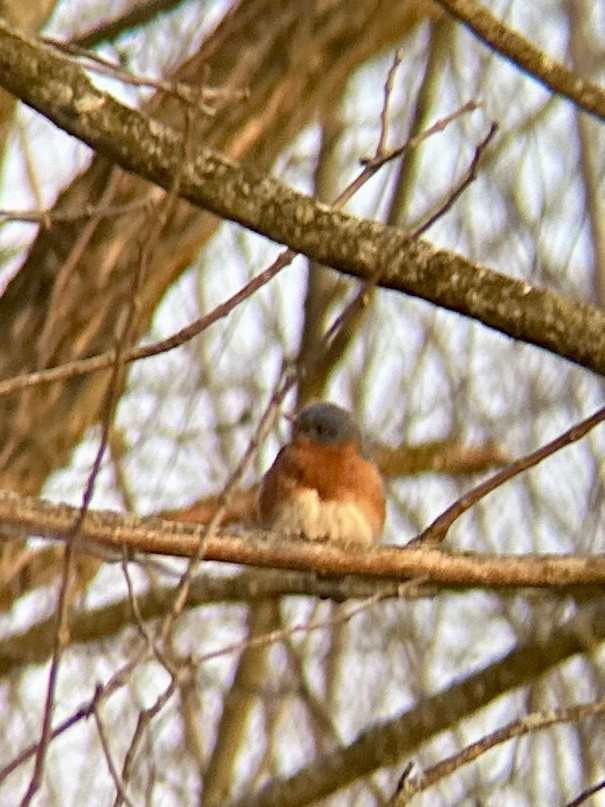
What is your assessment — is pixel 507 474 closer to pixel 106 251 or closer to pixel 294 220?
pixel 294 220

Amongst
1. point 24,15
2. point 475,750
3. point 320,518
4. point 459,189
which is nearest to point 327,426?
point 320,518

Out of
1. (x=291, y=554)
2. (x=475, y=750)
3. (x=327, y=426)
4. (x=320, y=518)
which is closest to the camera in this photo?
(x=475, y=750)

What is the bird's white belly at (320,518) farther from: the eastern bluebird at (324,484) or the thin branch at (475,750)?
the thin branch at (475,750)

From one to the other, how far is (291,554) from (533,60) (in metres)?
1.25

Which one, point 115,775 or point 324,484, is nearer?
point 115,775

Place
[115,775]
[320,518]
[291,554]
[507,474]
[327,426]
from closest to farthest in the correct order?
[115,775] < [291,554] < [507,474] < [320,518] < [327,426]

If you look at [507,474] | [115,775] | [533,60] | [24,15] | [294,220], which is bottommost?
[115,775]

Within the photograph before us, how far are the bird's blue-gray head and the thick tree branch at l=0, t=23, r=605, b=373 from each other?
2.21 metres

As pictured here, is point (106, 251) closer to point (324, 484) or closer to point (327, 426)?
point (327, 426)

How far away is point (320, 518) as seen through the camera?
4.83 m

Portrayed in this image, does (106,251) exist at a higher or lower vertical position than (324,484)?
higher

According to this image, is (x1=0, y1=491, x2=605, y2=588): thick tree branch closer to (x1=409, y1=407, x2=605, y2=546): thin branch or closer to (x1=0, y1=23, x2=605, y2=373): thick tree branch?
(x1=409, y1=407, x2=605, y2=546): thin branch

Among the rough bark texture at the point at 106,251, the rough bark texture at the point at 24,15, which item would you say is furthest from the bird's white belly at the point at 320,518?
the rough bark texture at the point at 24,15

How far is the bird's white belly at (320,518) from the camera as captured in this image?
15.8ft
